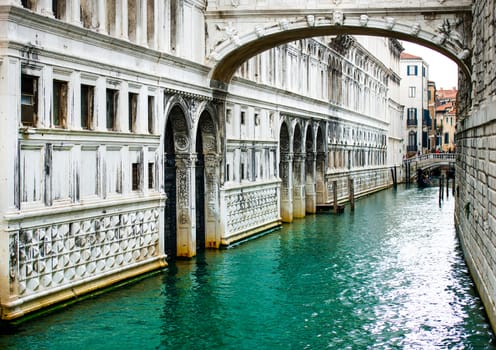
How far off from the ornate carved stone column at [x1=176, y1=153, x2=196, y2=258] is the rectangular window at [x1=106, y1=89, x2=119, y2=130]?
3889mm

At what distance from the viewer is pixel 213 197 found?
2175 cm

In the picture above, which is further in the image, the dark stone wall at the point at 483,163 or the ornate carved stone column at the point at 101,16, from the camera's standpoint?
the ornate carved stone column at the point at 101,16

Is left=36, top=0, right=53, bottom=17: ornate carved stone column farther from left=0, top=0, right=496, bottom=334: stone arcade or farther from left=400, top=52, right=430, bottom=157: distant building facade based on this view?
left=400, top=52, right=430, bottom=157: distant building facade

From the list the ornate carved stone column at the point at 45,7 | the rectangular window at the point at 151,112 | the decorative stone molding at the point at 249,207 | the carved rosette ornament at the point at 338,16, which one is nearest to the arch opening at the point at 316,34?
the carved rosette ornament at the point at 338,16

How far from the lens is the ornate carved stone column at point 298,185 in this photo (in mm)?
31562

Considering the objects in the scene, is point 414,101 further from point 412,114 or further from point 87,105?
point 87,105

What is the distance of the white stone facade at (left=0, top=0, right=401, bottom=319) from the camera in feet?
41.5

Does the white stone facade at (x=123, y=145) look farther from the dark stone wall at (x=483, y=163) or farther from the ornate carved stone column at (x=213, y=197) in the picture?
the dark stone wall at (x=483, y=163)

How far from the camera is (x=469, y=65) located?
18.7 metres

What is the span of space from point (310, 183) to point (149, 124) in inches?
648

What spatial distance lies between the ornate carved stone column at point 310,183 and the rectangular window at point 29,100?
21.0 m

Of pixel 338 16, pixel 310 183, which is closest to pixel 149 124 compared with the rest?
pixel 338 16

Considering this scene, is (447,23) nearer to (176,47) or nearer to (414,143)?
(176,47)

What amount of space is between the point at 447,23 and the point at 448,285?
6103 millimetres
